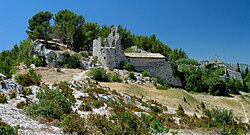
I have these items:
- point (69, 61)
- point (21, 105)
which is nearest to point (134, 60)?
point (69, 61)

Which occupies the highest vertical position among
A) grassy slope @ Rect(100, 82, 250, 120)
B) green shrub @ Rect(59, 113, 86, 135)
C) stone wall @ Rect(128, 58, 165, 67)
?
stone wall @ Rect(128, 58, 165, 67)

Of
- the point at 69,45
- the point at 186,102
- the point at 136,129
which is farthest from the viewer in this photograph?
the point at 69,45

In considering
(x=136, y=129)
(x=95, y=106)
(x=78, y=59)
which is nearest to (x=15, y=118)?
(x=136, y=129)

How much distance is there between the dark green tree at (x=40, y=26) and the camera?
6594cm

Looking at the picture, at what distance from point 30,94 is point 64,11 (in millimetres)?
48919

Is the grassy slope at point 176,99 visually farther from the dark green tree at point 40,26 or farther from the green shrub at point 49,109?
the dark green tree at point 40,26

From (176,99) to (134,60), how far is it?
16.6 metres

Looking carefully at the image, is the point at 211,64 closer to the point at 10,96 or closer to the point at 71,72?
the point at 71,72

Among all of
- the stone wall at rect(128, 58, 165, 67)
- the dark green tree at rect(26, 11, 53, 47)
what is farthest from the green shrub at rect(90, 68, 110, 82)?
the dark green tree at rect(26, 11, 53, 47)

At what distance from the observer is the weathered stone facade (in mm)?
59625

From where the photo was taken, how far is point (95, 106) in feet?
89.2

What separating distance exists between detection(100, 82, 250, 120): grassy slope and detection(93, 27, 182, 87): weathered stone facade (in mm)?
8572

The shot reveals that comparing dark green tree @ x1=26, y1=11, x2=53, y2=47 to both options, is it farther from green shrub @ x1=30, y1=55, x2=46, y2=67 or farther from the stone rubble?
the stone rubble

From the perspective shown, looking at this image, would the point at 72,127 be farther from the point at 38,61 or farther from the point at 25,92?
the point at 38,61
